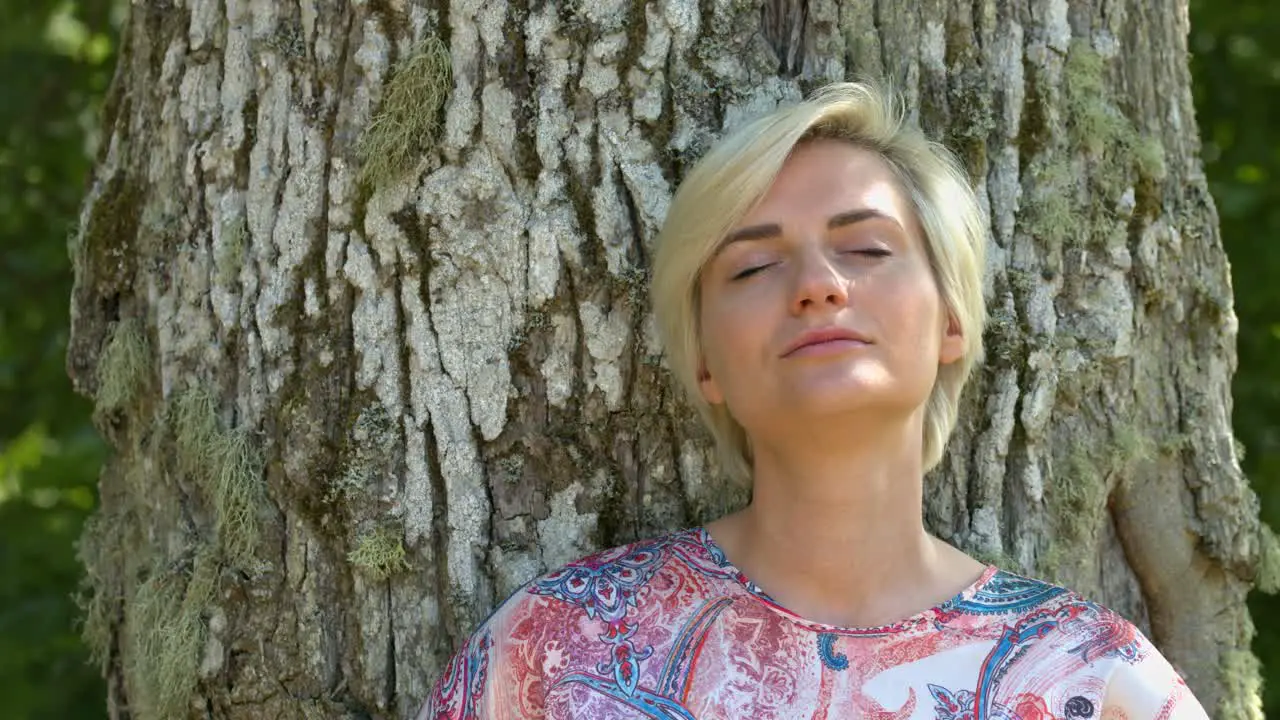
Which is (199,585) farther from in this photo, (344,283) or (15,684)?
(15,684)

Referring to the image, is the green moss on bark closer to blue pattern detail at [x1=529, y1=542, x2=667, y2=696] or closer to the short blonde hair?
the short blonde hair

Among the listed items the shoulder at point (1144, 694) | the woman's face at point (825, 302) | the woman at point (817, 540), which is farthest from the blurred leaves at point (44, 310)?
the shoulder at point (1144, 694)

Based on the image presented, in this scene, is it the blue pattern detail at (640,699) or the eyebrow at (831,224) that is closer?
the blue pattern detail at (640,699)

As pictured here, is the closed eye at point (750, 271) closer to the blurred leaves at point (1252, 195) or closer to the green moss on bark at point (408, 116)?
the green moss on bark at point (408, 116)

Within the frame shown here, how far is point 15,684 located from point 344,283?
207 centimetres

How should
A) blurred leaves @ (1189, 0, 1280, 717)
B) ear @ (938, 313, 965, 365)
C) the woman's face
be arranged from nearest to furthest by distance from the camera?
the woman's face → ear @ (938, 313, 965, 365) → blurred leaves @ (1189, 0, 1280, 717)

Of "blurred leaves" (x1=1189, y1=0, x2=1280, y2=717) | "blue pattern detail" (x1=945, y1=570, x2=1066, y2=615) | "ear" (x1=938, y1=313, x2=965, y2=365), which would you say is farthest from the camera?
"blurred leaves" (x1=1189, y1=0, x2=1280, y2=717)

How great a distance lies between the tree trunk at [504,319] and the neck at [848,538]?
24cm

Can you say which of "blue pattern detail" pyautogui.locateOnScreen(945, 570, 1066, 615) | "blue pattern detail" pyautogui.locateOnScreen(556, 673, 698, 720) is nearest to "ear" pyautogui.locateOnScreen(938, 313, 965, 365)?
"blue pattern detail" pyautogui.locateOnScreen(945, 570, 1066, 615)

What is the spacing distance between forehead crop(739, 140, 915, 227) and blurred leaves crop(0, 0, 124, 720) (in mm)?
2708

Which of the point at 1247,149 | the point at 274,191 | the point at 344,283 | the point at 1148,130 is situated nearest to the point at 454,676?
the point at 344,283

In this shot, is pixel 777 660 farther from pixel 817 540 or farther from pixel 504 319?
pixel 504 319

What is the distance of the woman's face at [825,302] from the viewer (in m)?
2.09

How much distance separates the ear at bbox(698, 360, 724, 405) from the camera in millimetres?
2340
